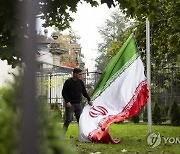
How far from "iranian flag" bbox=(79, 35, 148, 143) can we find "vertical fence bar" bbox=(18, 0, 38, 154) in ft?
20.6

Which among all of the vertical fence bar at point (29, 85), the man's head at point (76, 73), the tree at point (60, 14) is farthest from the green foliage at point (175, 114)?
the vertical fence bar at point (29, 85)

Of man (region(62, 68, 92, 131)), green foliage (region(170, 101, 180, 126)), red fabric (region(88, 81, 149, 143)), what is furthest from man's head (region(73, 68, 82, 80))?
green foliage (region(170, 101, 180, 126))

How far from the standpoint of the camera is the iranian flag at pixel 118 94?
696 centimetres

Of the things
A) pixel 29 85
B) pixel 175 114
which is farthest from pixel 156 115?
pixel 29 85

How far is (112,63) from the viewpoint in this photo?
764 centimetres

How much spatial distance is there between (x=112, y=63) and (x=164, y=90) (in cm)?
665

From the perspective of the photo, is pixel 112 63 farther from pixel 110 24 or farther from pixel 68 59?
pixel 110 24

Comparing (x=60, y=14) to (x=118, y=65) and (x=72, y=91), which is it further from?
(x=118, y=65)

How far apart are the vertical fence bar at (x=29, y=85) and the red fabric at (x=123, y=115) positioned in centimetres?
611

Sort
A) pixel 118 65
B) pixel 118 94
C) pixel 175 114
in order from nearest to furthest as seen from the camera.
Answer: pixel 118 94 → pixel 118 65 → pixel 175 114

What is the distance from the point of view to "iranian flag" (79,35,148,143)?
696 cm

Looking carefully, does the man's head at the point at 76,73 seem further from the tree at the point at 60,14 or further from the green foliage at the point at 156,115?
the green foliage at the point at 156,115

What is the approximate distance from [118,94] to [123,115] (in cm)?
52

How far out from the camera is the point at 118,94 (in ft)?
24.6
